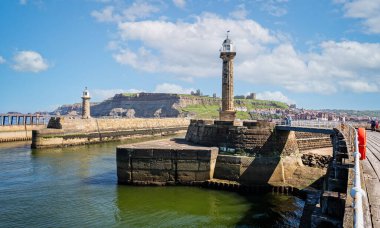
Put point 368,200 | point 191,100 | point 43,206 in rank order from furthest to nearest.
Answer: point 191,100
point 43,206
point 368,200

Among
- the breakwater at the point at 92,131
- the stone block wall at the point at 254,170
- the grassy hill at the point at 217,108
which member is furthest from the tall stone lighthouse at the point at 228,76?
the grassy hill at the point at 217,108

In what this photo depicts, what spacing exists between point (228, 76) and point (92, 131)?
27.0 meters

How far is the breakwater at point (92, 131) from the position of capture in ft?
122

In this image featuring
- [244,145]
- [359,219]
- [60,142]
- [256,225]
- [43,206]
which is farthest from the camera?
[60,142]

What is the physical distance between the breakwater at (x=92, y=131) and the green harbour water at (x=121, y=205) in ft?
52.7

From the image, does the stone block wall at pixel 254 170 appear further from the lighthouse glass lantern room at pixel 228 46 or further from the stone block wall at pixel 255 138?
the lighthouse glass lantern room at pixel 228 46

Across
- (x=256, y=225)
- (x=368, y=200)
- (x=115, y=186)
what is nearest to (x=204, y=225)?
(x=256, y=225)

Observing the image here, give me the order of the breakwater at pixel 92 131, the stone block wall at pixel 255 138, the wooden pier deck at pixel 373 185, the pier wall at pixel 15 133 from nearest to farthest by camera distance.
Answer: the wooden pier deck at pixel 373 185
the stone block wall at pixel 255 138
the breakwater at pixel 92 131
the pier wall at pixel 15 133

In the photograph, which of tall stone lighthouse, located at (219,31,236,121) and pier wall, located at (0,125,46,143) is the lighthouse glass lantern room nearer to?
tall stone lighthouse, located at (219,31,236,121)

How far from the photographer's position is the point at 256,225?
12914mm

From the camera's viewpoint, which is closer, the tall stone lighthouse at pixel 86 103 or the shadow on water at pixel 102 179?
the shadow on water at pixel 102 179

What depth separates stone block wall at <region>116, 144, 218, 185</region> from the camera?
723 inches

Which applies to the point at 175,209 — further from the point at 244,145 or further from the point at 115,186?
the point at 244,145

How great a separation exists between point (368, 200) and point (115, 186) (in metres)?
15.2
